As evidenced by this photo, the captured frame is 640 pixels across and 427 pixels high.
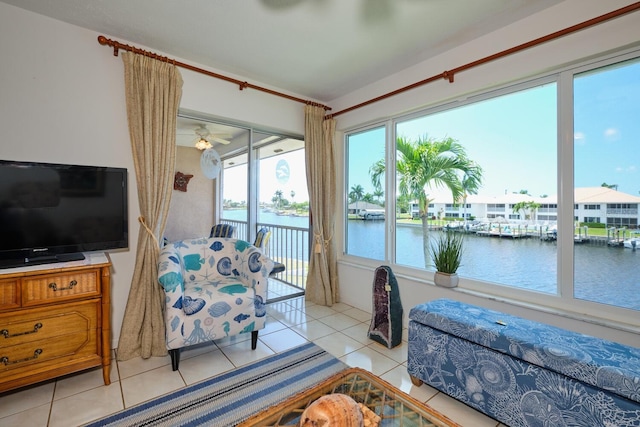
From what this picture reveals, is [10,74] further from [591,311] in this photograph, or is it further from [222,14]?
[591,311]

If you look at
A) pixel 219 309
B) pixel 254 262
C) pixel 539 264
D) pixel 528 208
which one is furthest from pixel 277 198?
pixel 539 264

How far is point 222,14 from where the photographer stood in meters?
1.91

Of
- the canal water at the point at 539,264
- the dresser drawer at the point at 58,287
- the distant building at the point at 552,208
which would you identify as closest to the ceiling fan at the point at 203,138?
the canal water at the point at 539,264

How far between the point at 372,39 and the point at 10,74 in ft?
8.47

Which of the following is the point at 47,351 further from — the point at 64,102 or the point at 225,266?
the point at 64,102

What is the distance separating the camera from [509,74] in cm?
200

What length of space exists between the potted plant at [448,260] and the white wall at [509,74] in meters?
0.09

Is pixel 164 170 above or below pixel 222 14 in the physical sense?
below

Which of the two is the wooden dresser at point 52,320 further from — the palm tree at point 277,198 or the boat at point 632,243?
the boat at point 632,243

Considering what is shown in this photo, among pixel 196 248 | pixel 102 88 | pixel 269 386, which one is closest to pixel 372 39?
pixel 102 88

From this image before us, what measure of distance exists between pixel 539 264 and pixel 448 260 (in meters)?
0.61

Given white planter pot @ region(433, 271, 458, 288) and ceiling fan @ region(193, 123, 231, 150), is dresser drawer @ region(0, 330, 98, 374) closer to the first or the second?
ceiling fan @ region(193, 123, 231, 150)

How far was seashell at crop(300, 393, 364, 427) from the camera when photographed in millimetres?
901

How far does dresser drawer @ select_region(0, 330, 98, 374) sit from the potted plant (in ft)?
8.33
